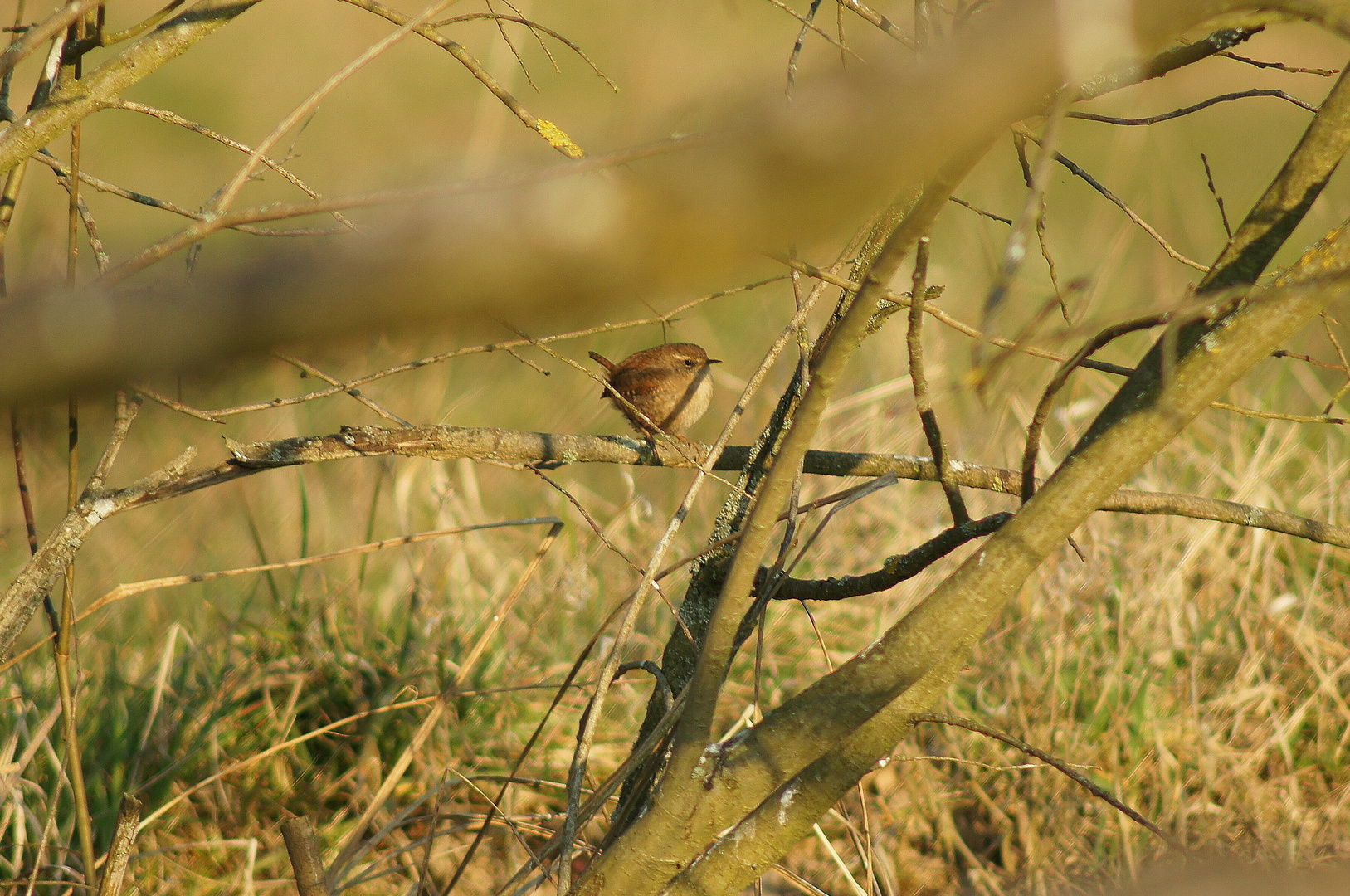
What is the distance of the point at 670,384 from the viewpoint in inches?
169

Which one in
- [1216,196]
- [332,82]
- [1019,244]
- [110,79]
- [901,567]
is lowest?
[901,567]

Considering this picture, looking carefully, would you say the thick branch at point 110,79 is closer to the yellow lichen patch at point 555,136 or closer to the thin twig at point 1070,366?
the yellow lichen patch at point 555,136

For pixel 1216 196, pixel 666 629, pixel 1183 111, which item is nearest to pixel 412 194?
pixel 1183 111

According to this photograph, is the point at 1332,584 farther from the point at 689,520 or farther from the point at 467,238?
the point at 467,238

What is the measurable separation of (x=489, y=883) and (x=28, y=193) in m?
2.78

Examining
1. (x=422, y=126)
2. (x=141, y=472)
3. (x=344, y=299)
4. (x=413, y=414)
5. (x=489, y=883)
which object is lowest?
(x=489, y=883)

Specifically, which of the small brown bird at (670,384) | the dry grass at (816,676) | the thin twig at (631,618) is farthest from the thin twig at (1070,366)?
the small brown bird at (670,384)

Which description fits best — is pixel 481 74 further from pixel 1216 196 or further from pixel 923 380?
pixel 1216 196

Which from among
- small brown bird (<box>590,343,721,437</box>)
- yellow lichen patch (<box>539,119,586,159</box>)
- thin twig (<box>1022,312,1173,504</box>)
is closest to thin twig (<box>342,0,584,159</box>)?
yellow lichen patch (<box>539,119,586,159</box>)

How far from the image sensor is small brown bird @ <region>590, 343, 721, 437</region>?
421cm

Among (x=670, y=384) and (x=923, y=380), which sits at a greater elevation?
(x=670, y=384)

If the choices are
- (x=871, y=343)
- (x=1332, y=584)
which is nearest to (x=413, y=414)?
(x=871, y=343)

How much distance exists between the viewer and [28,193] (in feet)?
11.7

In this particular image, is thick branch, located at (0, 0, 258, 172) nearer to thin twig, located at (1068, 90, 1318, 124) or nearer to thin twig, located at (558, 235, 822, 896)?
thin twig, located at (558, 235, 822, 896)
